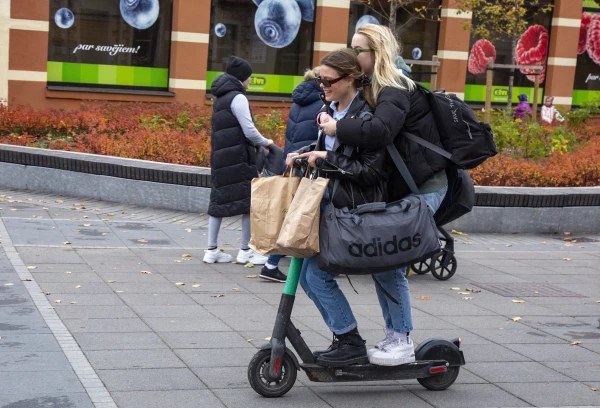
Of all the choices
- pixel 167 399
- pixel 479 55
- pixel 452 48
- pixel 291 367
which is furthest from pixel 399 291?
pixel 479 55

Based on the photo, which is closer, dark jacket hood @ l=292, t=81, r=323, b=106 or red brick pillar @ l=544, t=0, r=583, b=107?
dark jacket hood @ l=292, t=81, r=323, b=106

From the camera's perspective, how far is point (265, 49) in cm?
2278

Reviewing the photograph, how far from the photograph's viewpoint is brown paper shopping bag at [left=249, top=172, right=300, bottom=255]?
518 centimetres

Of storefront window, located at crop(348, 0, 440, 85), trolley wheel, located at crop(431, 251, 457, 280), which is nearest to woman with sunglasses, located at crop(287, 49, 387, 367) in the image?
trolley wheel, located at crop(431, 251, 457, 280)

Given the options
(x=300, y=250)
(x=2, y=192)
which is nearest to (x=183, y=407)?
(x=300, y=250)

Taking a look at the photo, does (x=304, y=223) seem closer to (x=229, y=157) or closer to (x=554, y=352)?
(x=554, y=352)

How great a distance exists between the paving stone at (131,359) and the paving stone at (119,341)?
0.09m

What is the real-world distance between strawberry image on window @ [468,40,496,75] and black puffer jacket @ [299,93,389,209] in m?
20.3

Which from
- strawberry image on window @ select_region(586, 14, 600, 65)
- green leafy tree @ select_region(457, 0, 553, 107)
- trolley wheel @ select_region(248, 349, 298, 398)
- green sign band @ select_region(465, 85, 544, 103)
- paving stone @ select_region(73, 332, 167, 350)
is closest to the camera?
trolley wheel @ select_region(248, 349, 298, 398)

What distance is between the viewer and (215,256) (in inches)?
365

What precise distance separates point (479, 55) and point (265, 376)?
68.5 ft

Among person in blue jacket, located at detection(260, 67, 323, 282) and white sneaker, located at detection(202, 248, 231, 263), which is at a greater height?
person in blue jacket, located at detection(260, 67, 323, 282)

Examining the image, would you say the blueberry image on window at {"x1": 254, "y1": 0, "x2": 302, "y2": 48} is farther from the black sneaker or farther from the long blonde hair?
the long blonde hair

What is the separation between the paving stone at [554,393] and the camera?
5.54m
